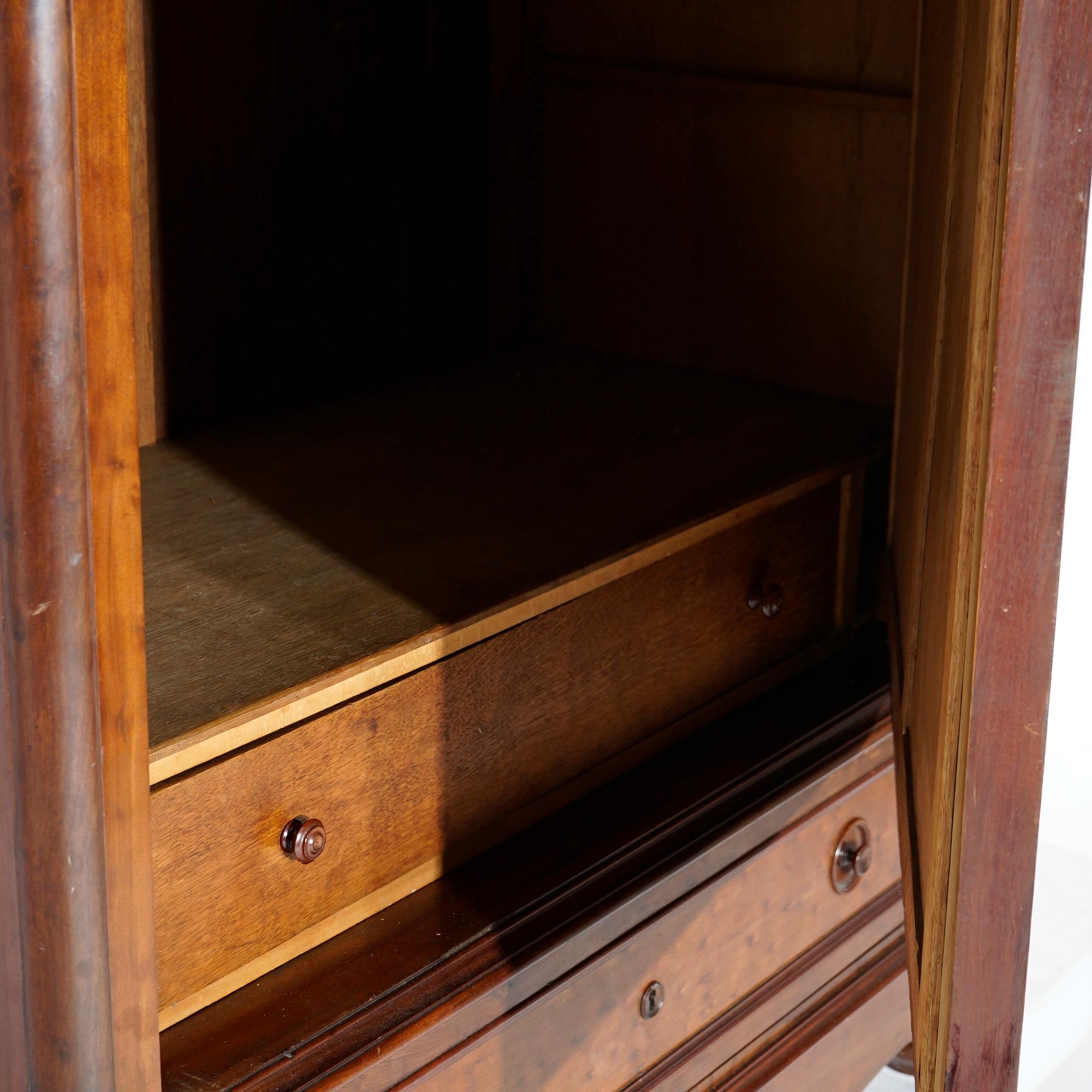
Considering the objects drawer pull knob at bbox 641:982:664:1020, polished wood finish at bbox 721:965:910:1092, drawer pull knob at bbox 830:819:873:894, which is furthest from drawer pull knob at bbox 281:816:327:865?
drawer pull knob at bbox 830:819:873:894

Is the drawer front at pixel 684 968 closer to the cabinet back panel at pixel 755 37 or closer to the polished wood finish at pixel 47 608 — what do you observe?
the polished wood finish at pixel 47 608

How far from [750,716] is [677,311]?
0.50 metres

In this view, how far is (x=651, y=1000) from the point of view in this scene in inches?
41.3

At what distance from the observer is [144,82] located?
1184mm

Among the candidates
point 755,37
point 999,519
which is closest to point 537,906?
point 999,519

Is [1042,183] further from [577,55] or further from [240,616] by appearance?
[577,55]

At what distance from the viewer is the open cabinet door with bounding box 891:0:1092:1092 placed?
0.53 m

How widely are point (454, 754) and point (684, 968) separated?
28 centimetres

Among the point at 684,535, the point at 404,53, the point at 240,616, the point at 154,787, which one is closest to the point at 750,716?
the point at 684,535

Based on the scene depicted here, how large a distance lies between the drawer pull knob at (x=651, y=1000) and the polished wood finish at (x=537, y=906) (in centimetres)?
6

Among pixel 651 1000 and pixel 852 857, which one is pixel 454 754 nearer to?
pixel 651 1000

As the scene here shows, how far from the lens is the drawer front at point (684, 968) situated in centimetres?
93

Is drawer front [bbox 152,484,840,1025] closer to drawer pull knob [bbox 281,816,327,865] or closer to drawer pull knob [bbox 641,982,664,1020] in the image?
drawer pull knob [bbox 281,816,327,865]

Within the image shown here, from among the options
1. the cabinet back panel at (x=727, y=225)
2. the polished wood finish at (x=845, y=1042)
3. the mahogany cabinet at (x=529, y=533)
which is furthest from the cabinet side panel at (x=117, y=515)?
the cabinet back panel at (x=727, y=225)
